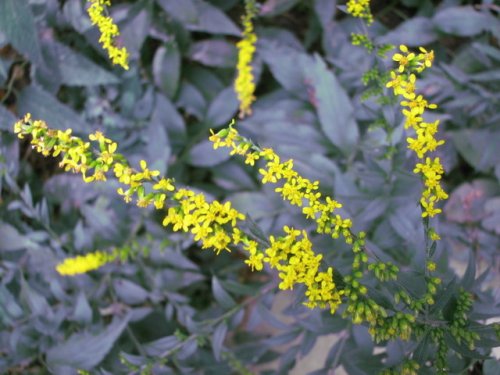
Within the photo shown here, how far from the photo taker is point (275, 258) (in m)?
0.89

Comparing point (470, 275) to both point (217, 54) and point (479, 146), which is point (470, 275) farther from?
point (217, 54)

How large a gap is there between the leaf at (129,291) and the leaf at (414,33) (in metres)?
1.12

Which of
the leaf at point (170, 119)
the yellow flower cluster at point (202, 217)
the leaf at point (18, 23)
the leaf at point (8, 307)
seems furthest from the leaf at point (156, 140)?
the yellow flower cluster at point (202, 217)

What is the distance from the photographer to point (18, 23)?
1.47 meters

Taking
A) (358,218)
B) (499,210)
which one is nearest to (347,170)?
(358,218)

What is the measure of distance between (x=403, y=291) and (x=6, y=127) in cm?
125

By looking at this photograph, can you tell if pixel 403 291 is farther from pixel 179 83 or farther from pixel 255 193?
pixel 179 83

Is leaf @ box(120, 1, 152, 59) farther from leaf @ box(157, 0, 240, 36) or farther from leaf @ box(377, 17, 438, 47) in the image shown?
leaf @ box(377, 17, 438, 47)

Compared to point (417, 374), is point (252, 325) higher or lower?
lower

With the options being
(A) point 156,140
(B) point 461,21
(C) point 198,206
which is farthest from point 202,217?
(B) point 461,21

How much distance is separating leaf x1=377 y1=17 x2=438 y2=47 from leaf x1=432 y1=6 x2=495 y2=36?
0.10ft

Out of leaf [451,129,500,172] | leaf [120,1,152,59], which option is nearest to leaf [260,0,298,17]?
leaf [120,1,152,59]

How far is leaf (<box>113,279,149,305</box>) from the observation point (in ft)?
5.61

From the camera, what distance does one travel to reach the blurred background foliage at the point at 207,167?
5.00 ft
